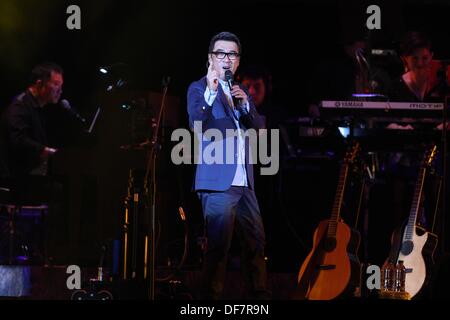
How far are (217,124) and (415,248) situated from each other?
177cm

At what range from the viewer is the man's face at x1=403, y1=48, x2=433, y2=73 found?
7812 millimetres

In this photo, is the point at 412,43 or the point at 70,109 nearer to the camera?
the point at 412,43

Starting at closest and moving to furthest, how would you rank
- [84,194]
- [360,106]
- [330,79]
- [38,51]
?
[360,106]
[330,79]
[84,194]
[38,51]

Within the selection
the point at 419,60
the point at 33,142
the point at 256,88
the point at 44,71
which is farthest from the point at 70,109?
the point at 419,60

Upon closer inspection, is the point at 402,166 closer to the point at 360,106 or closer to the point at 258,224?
the point at 360,106

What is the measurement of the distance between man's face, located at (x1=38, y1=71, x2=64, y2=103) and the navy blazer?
10.6ft

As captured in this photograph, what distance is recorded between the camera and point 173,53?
31.7 ft

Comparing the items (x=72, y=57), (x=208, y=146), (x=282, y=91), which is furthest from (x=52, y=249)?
(x=208, y=146)

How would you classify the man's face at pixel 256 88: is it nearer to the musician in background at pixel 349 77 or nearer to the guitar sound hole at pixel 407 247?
the musician in background at pixel 349 77

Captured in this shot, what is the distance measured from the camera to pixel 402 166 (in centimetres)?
786

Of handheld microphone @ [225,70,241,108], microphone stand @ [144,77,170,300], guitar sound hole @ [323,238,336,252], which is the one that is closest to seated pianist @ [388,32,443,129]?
guitar sound hole @ [323,238,336,252]

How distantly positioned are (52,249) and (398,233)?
3895mm

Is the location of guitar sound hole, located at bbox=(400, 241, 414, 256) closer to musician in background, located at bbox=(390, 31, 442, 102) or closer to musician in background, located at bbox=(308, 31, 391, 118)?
musician in background, located at bbox=(308, 31, 391, 118)

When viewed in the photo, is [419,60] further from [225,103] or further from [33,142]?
[33,142]
